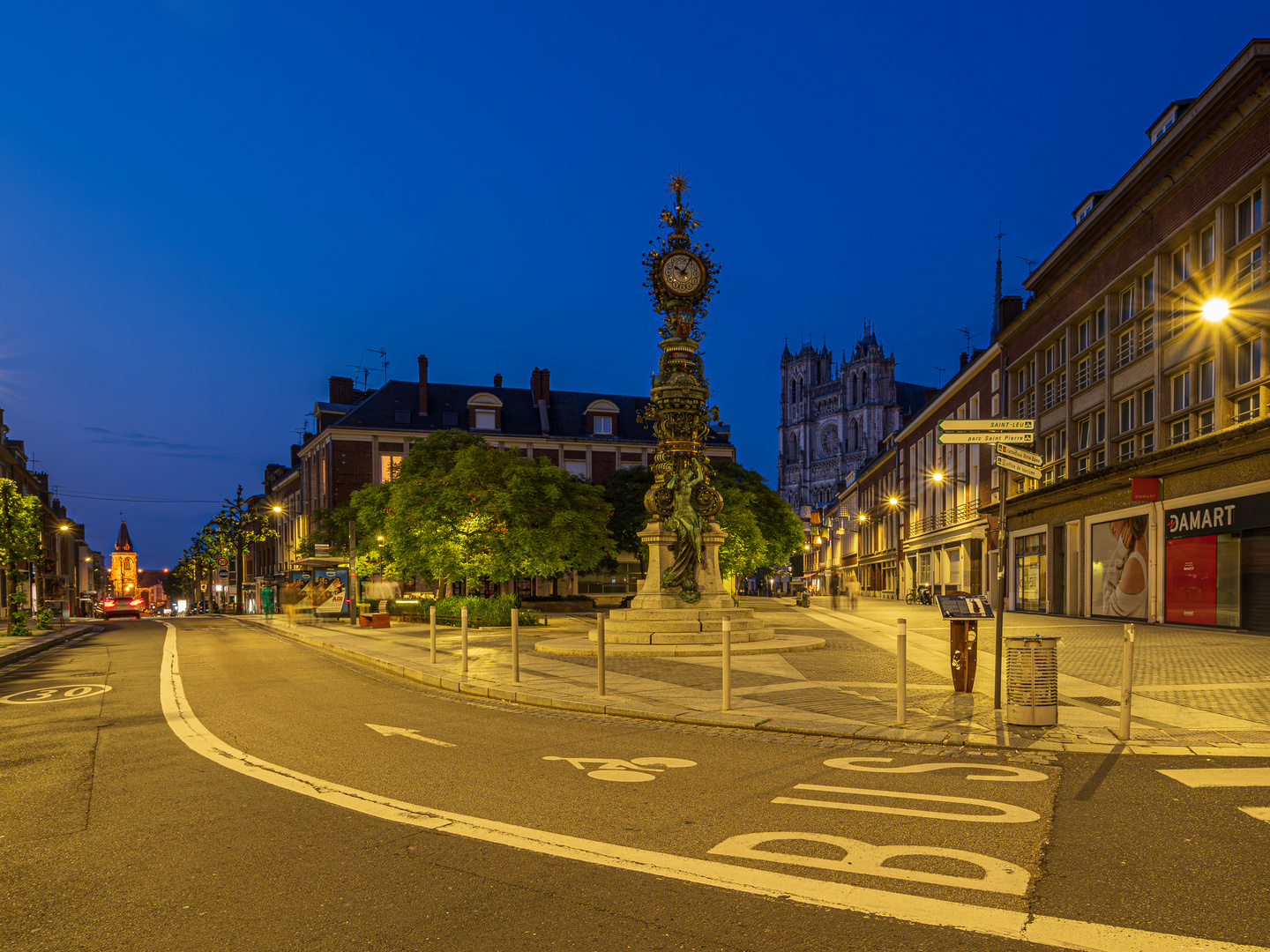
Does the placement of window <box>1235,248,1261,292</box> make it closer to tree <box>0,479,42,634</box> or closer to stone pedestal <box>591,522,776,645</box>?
stone pedestal <box>591,522,776,645</box>

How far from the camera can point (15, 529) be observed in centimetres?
2983

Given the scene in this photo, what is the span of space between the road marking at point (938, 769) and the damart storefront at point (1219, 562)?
17.4 metres

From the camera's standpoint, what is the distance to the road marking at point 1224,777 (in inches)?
258

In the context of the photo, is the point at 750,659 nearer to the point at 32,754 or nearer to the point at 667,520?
the point at 667,520

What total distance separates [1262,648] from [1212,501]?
703 centimetres

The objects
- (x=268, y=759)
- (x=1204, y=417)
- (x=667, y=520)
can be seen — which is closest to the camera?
(x=268, y=759)

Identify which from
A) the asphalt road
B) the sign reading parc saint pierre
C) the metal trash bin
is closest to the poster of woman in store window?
the sign reading parc saint pierre

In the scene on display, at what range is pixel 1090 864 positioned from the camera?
469 cm

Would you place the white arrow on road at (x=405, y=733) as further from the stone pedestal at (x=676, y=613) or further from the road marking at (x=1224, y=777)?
the stone pedestal at (x=676, y=613)

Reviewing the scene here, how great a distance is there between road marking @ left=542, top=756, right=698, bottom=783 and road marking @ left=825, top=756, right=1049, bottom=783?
1.32 meters

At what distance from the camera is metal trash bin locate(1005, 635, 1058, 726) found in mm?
8695

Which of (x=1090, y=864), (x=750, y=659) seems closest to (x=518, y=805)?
(x=1090, y=864)

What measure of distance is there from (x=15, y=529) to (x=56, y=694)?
21455 millimetres

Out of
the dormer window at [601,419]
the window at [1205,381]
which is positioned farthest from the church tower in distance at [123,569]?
the window at [1205,381]
